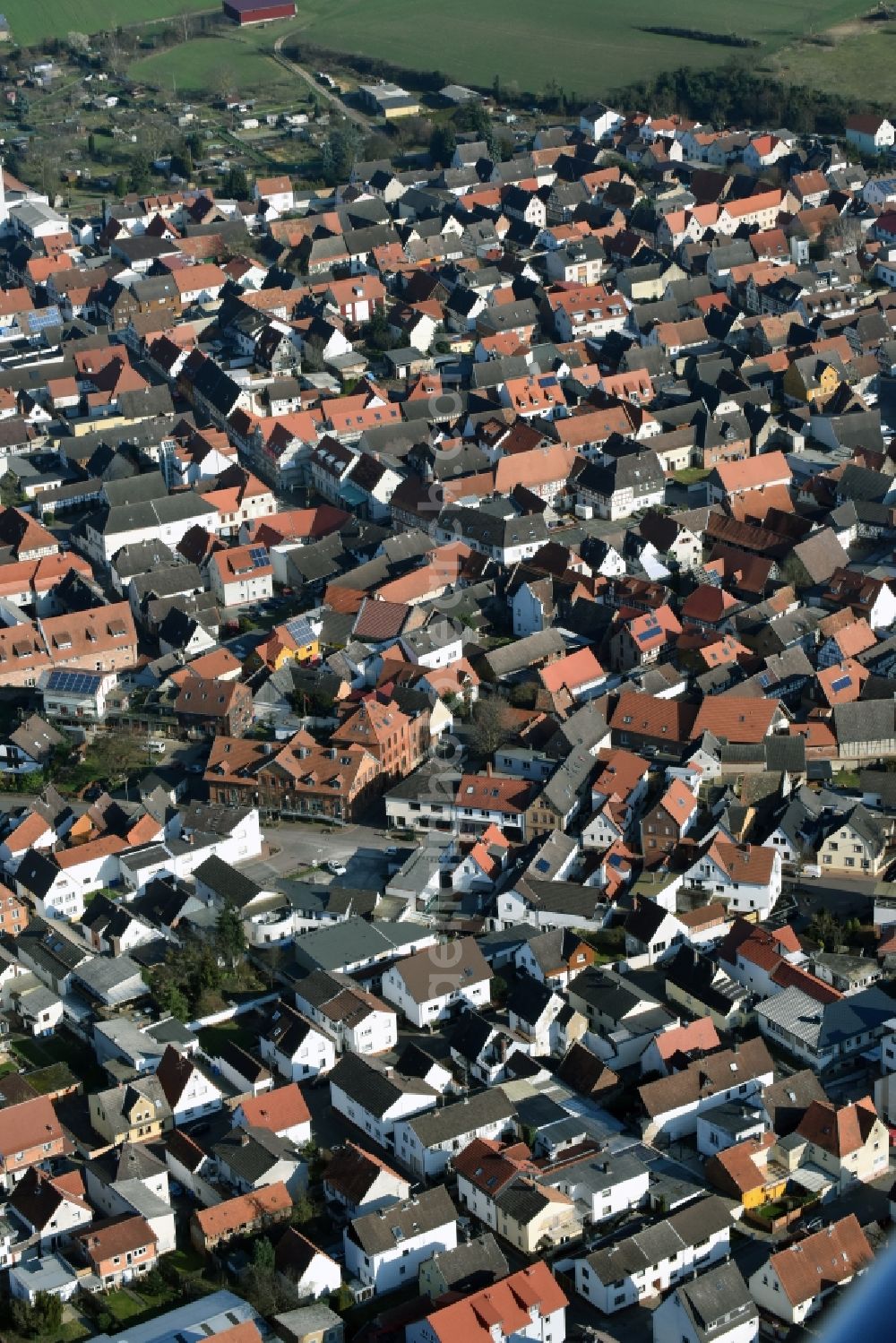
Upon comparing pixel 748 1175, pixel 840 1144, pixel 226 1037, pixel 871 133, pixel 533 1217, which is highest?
pixel 840 1144

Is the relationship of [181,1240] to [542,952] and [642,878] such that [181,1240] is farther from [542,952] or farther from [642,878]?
[642,878]

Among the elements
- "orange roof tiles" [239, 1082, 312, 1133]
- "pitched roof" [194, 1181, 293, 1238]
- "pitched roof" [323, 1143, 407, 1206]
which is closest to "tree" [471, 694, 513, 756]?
"orange roof tiles" [239, 1082, 312, 1133]

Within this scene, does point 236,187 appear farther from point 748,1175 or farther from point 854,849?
point 748,1175

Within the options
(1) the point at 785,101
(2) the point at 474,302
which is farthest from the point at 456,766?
(1) the point at 785,101

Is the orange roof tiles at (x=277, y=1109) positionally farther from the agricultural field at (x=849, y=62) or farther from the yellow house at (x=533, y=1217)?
the agricultural field at (x=849, y=62)

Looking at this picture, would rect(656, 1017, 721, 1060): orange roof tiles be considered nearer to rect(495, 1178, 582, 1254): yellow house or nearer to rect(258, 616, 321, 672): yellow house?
rect(495, 1178, 582, 1254): yellow house

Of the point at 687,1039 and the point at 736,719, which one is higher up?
the point at 687,1039

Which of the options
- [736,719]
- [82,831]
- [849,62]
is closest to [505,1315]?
[82,831]
